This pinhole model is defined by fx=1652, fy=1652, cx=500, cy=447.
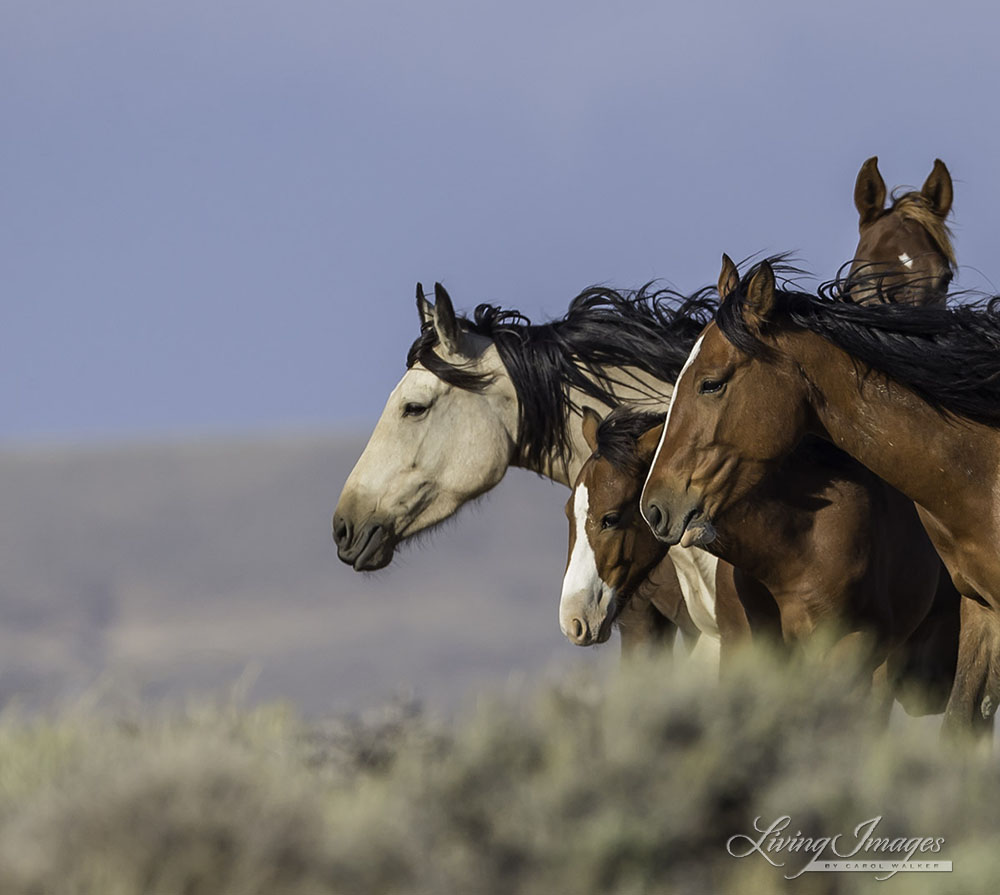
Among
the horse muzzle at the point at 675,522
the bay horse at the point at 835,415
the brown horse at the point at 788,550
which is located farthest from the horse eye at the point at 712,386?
the brown horse at the point at 788,550

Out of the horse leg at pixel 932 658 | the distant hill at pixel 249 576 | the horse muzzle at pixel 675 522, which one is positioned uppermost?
the horse muzzle at pixel 675 522

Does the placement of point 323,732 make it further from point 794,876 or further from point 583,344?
point 583,344

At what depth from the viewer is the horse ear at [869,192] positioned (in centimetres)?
852

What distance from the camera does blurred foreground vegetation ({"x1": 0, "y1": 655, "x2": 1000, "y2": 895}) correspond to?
4016 millimetres

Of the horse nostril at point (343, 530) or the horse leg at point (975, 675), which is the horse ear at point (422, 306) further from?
the horse leg at point (975, 675)

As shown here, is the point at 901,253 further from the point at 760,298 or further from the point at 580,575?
the point at 580,575

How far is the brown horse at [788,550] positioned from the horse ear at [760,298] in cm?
78

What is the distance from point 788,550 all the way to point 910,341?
99 centimetres

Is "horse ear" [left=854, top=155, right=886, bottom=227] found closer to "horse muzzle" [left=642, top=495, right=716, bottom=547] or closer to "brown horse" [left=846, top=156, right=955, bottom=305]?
"brown horse" [left=846, top=156, right=955, bottom=305]

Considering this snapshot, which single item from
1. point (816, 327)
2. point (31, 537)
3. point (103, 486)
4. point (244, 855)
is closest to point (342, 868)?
point (244, 855)

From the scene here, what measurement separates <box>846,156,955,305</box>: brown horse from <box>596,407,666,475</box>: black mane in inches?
62.4

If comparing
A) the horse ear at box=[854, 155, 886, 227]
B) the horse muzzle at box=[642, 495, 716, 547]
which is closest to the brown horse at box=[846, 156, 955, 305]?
the horse ear at box=[854, 155, 886, 227]

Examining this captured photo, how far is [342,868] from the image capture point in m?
4.02

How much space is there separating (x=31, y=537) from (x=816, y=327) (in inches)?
2073
